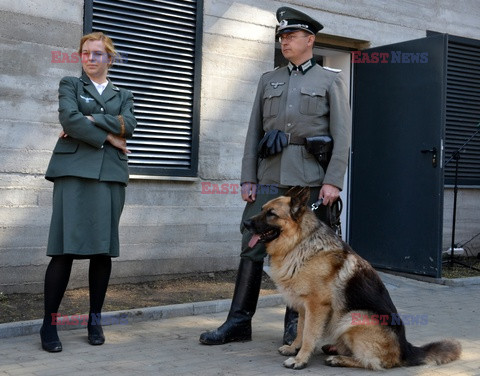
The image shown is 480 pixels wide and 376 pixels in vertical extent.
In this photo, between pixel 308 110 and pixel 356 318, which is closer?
pixel 356 318

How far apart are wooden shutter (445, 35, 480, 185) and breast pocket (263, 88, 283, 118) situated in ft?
18.8

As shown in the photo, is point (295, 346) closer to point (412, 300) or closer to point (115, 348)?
point (115, 348)

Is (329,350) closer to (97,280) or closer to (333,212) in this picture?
(333,212)

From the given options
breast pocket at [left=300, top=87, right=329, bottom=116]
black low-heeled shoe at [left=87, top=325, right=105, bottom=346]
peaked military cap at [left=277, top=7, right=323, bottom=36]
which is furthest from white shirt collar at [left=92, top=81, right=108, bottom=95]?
black low-heeled shoe at [left=87, top=325, right=105, bottom=346]

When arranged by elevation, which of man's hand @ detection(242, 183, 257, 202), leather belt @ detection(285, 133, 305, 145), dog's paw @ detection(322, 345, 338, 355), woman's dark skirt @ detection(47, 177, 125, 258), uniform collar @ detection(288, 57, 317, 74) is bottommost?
dog's paw @ detection(322, 345, 338, 355)

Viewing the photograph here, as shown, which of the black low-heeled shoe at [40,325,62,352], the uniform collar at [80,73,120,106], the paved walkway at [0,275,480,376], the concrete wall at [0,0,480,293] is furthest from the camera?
the concrete wall at [0,0,480,293]

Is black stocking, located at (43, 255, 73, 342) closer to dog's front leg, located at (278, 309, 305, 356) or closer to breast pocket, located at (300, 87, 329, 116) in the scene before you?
dog's front leg, located at (278, 309, 305, 356)

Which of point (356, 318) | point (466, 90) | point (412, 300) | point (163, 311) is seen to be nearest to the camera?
point (356, 318)

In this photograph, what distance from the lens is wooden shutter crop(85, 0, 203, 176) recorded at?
805cm

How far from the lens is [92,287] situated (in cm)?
564

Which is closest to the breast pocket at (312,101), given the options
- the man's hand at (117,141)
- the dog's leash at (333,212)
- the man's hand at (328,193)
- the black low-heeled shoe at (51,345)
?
the man's hand at (328,193)

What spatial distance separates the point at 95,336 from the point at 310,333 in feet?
5.45

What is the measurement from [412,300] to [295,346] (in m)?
3.02

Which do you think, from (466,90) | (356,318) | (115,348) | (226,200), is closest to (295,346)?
(356,318)
